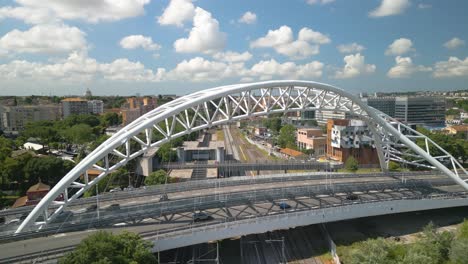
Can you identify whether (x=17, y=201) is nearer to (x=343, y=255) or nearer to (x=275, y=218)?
(x=275, y=218)

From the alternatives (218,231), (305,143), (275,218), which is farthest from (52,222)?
(305,143)

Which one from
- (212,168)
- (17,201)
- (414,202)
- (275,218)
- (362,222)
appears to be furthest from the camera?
(212,168)

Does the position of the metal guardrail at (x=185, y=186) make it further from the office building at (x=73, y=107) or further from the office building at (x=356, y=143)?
the office building at (x=73, y=107)

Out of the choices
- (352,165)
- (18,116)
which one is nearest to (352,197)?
(352,165)

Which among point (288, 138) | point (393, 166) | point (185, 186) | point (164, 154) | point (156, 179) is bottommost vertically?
point (393, 166)

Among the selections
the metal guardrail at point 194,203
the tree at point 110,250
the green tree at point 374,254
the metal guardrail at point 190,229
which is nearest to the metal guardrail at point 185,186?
the metal guardrail at point 194,203

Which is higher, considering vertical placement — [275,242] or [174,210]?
[174,210]

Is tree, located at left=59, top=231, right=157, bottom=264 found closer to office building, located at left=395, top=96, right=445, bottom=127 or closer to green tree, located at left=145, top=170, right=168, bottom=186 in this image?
green tree, located at left=145, top=170, right=168, bottom=186

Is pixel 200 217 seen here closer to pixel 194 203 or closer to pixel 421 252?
pixel 194 203
